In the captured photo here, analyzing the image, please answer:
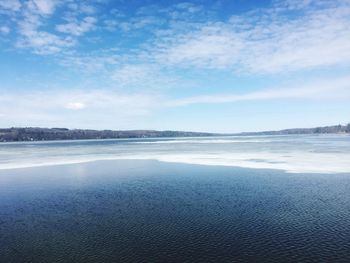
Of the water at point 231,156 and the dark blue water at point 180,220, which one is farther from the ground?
the water at point 231,156

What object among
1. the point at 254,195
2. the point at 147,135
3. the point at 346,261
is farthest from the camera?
the point at 147,135

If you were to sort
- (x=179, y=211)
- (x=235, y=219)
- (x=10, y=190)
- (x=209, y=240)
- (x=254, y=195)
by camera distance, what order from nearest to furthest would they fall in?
(x=209, y=240) < (x=235, y=219) < (x=179, y=211) < (x=254, y=195) < (x=10, y=190)

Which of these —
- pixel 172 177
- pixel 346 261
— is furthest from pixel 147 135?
pixel 346 261

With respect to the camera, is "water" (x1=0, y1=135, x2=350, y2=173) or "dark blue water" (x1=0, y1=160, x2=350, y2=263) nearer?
"dark blue water" (x1=0, y1=160, x2=350, y2=263)

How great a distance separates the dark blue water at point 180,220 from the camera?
8211 millimetres

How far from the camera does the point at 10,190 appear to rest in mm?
16750

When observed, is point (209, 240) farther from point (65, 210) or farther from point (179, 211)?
point (65, 210)

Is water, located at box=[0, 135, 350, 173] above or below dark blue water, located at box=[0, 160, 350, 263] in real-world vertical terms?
above

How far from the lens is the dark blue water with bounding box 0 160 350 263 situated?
8.21 meters

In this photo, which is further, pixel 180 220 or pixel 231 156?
pixel 231 156

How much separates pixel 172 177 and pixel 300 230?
11.2 meters

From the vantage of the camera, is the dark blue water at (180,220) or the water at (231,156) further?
the water at (231,156)

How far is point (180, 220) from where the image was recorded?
10781 millimetres

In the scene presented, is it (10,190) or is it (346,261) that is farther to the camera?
(10,190)
